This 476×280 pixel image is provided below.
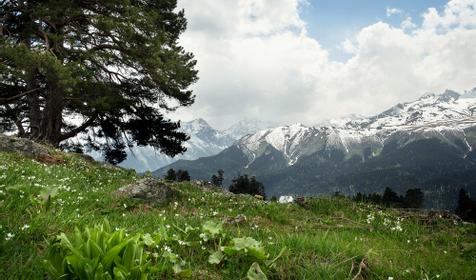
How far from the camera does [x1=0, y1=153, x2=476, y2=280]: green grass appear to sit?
4578 millimetres

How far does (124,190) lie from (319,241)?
517cm

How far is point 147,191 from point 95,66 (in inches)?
806

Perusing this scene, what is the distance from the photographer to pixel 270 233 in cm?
669

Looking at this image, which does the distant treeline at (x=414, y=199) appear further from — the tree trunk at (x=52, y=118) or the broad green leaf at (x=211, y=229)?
the broad green leaf at (x=211, y=229)

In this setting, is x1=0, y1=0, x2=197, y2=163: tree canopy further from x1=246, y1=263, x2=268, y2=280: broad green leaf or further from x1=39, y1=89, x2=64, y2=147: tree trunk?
x1=246, y1=263, x2=268, y2=280: broad green leaf

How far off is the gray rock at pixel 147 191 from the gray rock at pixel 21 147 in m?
7.66

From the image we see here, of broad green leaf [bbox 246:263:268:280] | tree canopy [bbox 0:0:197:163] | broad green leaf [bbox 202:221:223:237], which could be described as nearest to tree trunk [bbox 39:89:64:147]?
tree canopy [bbox 0:0:197:163]

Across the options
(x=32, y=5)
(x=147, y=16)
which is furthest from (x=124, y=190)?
(x=32, y=5)

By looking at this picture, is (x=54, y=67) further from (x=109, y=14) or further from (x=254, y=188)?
(x=254, y=188)

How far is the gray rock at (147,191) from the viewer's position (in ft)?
30.8

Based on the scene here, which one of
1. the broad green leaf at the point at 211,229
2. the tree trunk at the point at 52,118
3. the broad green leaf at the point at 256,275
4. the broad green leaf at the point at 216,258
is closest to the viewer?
the broad green leaf at the point at 256,275

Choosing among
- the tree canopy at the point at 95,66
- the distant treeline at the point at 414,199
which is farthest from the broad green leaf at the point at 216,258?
the distant treeline at the point at 414,199

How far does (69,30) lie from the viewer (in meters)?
27.0

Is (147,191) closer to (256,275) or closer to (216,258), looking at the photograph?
(216,258)
